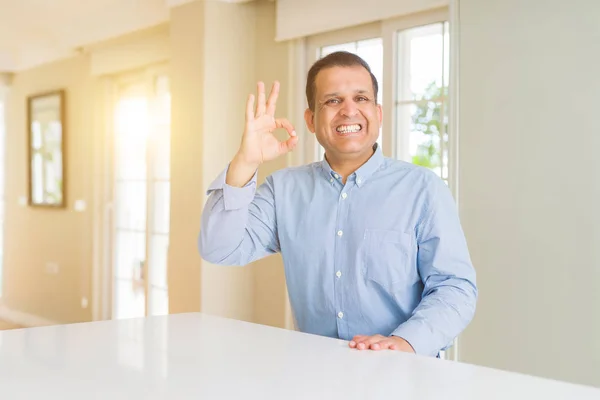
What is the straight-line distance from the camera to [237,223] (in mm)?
1788

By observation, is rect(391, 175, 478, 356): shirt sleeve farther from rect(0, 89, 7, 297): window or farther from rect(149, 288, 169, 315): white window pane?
rect(0, 89, 7, 297): window

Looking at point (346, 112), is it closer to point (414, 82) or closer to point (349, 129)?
point (349, 129)

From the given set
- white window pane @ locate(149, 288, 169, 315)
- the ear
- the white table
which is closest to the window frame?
white window pane @ locate(149, 288, 169, 315)

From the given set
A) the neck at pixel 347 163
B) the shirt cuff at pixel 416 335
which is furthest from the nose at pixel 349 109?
the shirt cuff at pixel 416 335

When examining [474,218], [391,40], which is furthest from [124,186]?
[474,218]

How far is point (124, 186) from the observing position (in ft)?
19.5

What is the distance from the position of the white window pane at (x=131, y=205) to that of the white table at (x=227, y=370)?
423 centimetres

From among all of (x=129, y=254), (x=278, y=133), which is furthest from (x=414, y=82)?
(x=129, y=254)

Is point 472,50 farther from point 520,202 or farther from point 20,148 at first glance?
point 20,148

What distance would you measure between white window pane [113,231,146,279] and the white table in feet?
13.9

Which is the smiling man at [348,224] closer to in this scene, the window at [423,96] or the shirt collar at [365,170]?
the shirt collar at [365,170]

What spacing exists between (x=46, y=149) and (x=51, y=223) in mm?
714

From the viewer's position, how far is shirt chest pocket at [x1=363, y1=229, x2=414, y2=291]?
173 cm

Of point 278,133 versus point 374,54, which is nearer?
point 374,54
